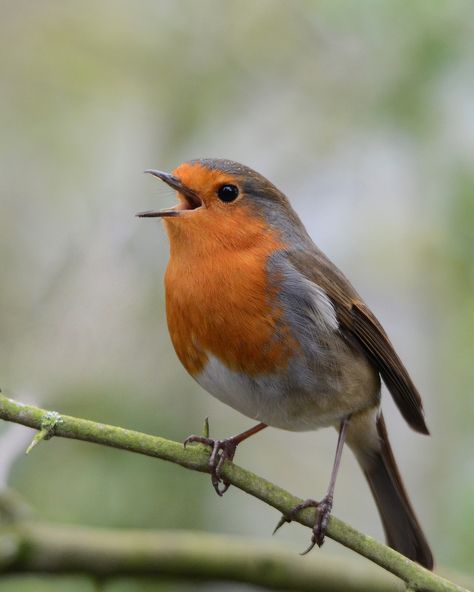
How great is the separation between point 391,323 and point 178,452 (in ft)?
8.70

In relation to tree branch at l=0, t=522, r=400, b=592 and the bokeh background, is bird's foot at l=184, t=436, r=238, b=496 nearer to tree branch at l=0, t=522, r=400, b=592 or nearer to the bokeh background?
tree branch at l=0, t=522, r=400, b=592

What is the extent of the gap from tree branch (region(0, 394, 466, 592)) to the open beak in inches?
32.9

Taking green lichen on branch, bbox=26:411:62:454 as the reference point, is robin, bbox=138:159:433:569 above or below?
above

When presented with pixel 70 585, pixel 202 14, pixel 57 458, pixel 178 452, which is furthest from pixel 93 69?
pixel 178 452

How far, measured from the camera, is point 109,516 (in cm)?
395

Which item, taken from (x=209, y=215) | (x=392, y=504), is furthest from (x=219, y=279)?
(x=392, y=504)

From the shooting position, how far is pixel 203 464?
272 cm

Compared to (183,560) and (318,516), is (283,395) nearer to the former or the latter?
(318,516)

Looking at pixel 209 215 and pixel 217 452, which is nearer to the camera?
pixel 217 452

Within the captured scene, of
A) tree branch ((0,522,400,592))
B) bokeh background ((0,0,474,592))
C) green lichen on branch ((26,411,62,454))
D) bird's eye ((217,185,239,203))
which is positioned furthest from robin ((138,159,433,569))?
green lichen on branch ((26,411,62,454))

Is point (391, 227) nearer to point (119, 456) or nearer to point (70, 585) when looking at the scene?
point (119, 456)

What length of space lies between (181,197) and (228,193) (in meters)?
0.16

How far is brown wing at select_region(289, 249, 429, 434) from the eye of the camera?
357 centimetres

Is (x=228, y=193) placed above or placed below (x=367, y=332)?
above
